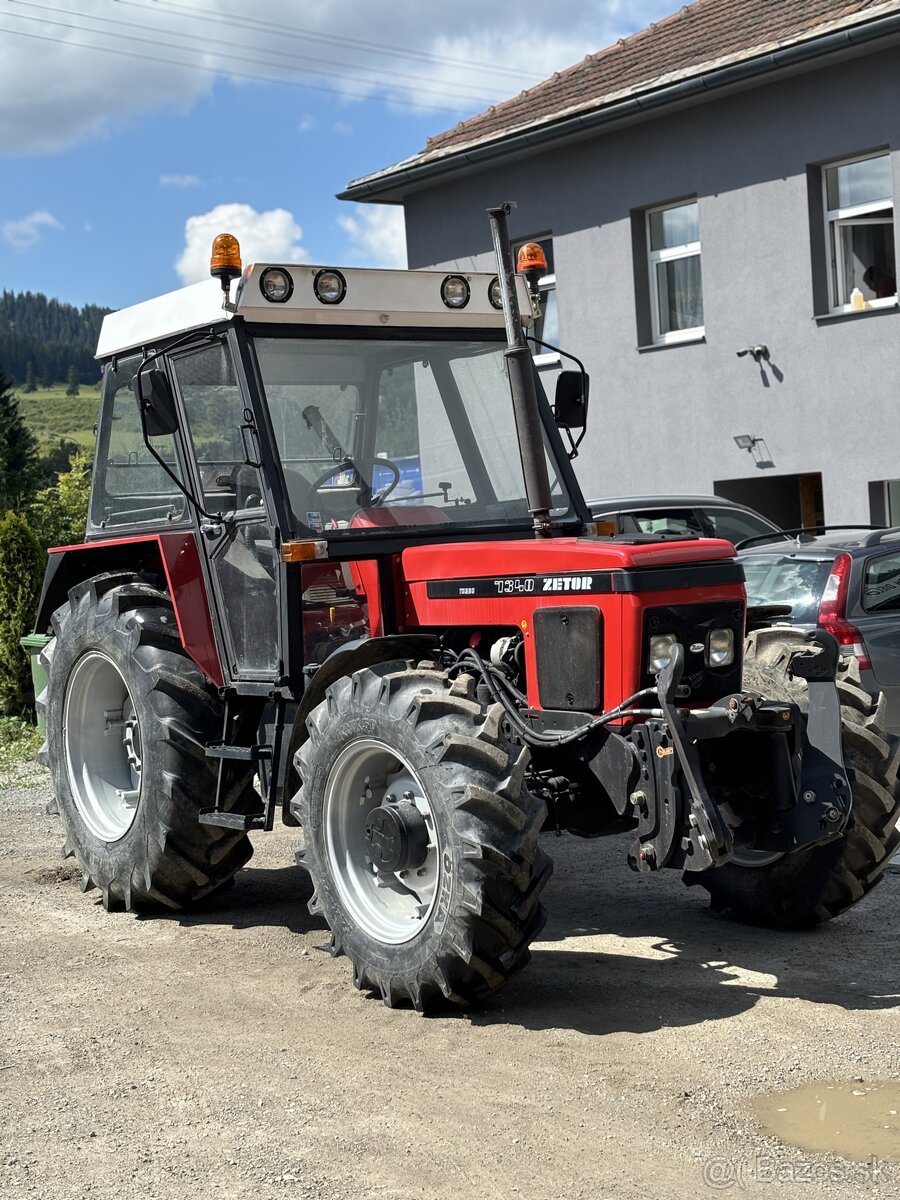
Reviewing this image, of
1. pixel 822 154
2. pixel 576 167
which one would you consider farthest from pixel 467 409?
pixel 576 167

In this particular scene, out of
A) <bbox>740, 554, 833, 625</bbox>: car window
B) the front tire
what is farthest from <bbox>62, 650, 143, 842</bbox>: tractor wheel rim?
<bbox>740, 554, 833, 625</bbox>: car window

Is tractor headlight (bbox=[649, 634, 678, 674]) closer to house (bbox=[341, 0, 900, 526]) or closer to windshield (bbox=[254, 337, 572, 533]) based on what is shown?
windshield (bbox=[254, 337, 572, 533])

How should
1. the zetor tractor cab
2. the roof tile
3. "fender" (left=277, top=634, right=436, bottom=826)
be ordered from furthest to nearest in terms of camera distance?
the roof tile, "fender" (left=277, top=634, right=436, bottom=826), the zetor tractor cab

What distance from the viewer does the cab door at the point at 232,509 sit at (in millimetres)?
5969

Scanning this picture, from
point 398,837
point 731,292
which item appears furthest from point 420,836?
point 731,292

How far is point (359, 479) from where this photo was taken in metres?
6.06

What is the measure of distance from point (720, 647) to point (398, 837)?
1292mm

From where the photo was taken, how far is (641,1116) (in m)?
4.06

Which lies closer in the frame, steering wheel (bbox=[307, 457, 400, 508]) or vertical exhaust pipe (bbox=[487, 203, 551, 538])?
vertical exhaust pipe (bbox=[487, 203, 551, 538])

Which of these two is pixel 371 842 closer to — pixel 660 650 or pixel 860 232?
pixel 660 650

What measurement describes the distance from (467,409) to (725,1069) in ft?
9.88

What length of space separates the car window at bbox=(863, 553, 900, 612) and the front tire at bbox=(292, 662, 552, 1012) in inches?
174

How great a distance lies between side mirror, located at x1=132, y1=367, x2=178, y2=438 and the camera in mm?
5860

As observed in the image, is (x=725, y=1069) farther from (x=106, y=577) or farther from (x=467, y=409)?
(x=106, y=577)
